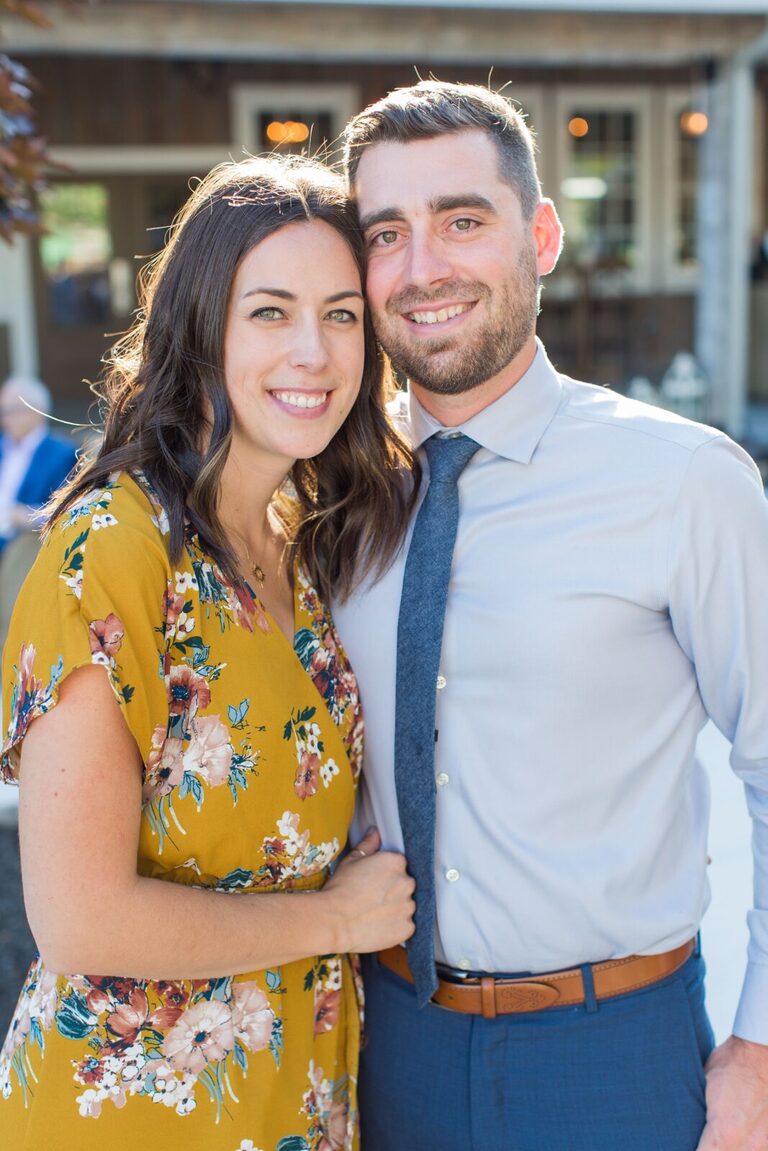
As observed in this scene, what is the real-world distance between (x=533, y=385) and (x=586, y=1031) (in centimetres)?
101

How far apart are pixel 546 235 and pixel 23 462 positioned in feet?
16.2

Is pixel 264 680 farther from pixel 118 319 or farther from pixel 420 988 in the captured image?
pixel 118 319

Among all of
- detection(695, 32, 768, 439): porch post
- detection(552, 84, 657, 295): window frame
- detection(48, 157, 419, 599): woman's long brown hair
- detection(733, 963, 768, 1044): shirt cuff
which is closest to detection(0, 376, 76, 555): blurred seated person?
detection(48, 157, 419, 599): woman's long brown hair

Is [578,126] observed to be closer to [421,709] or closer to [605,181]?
[605,181]

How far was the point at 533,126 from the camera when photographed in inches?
513

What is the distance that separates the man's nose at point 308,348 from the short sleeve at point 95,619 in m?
0.36

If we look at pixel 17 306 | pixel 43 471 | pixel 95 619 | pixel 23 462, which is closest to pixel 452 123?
pixel 95 619

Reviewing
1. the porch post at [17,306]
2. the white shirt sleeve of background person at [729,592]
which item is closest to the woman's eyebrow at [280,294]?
the white shirt sleeve of background person at [729,592]

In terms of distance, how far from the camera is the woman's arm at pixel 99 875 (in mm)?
1490

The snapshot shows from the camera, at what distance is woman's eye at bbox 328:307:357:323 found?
1.89 meters

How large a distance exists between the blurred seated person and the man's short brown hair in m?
4.56

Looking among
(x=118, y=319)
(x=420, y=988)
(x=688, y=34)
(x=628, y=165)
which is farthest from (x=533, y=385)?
(x=628, y=165)

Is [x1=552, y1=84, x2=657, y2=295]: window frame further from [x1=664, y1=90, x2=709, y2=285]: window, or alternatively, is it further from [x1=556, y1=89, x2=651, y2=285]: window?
[x1=664, y1=90, x2=709, y2=285]: window

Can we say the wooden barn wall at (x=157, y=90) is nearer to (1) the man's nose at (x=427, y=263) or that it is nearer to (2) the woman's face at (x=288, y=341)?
(1) the man's nose at (x=427, y=263)
